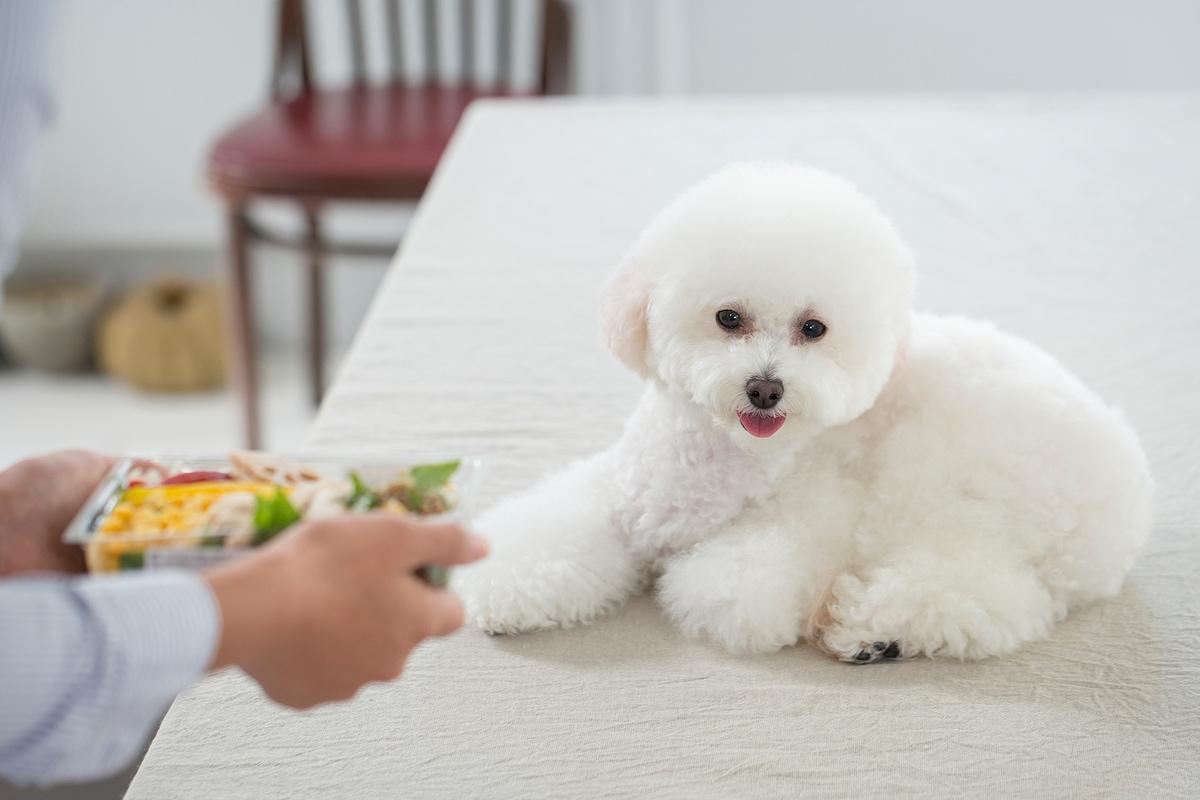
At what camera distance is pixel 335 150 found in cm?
249

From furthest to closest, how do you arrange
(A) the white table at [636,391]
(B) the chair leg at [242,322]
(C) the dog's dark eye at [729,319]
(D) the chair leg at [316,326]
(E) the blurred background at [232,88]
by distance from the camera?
(E) the blurred background at [232,88] < (D) the chair leg at [316,326] < (B) the chair leg at [242,322] < (C) the dog's dark eye at [729,319] < (A) the white table at [636,391]

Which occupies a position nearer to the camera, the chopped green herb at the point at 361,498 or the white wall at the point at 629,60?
the chopped green herb at the point at 361,498

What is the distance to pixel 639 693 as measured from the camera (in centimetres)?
94

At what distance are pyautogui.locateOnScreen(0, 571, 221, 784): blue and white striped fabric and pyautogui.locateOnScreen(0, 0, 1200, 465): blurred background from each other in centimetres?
237

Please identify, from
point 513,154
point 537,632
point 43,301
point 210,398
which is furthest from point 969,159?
point 43,301

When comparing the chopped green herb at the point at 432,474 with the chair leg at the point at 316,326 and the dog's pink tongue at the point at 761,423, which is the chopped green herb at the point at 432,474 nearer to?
the dog's pink tongue at the point at 761,423

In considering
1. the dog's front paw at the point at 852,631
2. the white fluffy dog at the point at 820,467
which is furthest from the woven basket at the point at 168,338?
the dog's front paw at the point at 852,631

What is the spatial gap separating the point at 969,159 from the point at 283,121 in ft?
4.54

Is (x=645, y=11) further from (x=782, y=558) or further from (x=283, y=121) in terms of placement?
(x=782, y=558)

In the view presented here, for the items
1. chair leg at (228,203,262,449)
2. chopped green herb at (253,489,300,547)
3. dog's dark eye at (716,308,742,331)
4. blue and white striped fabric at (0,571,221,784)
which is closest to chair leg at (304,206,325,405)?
chair leg at (228,203,262,449)

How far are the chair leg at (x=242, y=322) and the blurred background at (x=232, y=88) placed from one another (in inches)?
11.4

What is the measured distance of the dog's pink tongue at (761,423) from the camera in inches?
37.5

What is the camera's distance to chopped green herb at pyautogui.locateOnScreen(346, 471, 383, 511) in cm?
81

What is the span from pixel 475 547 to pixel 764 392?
0.91 feet
